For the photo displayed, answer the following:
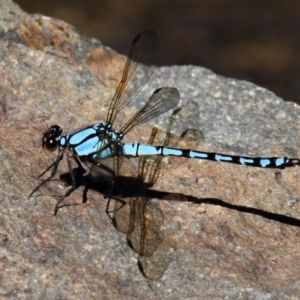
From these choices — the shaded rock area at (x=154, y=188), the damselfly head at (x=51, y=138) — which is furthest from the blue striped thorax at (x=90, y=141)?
the shaded rock area at (x=154, y=188)

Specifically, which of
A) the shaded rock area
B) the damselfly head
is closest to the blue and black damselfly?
the damselfly head

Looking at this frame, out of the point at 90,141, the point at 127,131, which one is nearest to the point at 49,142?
the point at 90,141

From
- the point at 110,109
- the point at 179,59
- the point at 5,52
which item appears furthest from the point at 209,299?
the point at 179,59

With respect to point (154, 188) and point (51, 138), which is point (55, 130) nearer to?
point (51, 138)

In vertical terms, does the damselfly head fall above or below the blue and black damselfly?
below

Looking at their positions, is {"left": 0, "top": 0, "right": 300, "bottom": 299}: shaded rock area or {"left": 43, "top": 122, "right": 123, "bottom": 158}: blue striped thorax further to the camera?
{"left": 43, "top": 122, "right": 123, "bottom": 158}: blue striped thorax

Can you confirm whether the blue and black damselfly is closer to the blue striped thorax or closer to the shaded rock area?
the blue striped thorax
